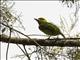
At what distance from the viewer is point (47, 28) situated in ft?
7.36

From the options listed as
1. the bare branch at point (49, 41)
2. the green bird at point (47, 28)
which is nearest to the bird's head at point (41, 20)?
the green bird at point (47, 28)

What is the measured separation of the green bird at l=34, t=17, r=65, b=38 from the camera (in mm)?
2162

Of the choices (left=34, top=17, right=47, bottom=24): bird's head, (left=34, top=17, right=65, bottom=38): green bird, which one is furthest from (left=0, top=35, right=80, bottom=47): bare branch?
(left=34, top=17, right=47, bottom=24): bird's head

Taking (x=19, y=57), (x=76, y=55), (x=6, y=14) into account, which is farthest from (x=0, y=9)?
(x=76, y=55)

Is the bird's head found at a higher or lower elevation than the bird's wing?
higher

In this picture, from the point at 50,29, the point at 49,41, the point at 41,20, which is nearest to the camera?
the point at 49,41

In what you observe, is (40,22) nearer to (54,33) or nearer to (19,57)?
(54,33)

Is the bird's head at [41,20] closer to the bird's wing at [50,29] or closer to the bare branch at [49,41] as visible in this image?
the bird's wing at [50,29]

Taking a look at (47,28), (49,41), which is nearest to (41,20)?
(47,28)

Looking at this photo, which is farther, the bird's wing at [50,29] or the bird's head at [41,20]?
the bird's head at [41,20]

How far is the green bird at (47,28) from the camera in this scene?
2.16m

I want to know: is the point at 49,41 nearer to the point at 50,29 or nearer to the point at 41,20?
the point at 50,29

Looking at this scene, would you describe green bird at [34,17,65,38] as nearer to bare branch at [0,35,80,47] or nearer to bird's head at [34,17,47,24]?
bird's head at [34,17,47,24]

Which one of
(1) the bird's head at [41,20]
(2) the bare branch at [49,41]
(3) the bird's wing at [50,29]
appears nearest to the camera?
(2) the bare branch at [49,41]
